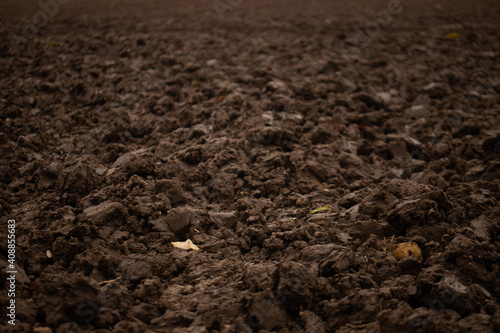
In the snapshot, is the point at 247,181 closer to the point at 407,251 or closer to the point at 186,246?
the point at 186,246

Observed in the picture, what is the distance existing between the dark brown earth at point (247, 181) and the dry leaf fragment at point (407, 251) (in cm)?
5

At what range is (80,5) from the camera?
642 centimetres

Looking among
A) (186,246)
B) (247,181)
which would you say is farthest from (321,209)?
(186,246)

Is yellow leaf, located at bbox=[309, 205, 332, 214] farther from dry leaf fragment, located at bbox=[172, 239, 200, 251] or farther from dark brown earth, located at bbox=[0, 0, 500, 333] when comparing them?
dry leaf fragment, located at bbox=[172, 239, 200, 251]

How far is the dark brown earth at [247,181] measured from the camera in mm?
1570

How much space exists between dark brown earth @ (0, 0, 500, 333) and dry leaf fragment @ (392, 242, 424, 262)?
0.05 meters

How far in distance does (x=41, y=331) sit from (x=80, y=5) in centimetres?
667

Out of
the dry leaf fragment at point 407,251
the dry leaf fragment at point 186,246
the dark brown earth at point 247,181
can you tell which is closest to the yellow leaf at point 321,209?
the dark brown earth at point 247,181

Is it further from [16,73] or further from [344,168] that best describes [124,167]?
[16,73]

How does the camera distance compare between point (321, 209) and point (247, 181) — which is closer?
point (321, 209)

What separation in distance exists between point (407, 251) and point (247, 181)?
1.09 meters

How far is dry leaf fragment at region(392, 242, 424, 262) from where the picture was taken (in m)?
1.85

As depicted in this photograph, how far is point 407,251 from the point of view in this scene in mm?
1856

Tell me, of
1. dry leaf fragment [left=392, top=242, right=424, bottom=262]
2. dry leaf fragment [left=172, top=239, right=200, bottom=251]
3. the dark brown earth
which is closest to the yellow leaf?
the dark brown earth
